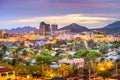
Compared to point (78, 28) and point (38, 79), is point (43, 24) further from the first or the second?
point (38, 79)

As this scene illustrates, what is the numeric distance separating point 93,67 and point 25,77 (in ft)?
11.4

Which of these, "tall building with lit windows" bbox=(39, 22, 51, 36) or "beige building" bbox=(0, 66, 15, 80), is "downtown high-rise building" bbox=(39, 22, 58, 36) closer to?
"tall building with lit windows" bbox=(39, 22, 51, 36)

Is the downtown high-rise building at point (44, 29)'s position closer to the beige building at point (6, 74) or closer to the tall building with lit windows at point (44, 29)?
the tall building with lit windows at point (44, 29)

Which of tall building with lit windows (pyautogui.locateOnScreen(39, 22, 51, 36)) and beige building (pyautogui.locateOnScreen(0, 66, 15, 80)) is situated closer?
beige building (pyautogui.locateOnScreen(0, 66, 15, 80))

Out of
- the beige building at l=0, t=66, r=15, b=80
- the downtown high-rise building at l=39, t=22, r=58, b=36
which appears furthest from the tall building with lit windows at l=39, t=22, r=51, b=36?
the beige building at l=0, t=66, r=15, b=80

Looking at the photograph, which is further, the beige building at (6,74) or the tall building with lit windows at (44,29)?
the tall building with lit windows at (44,29)

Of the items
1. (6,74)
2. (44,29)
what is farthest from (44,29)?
(6,74)

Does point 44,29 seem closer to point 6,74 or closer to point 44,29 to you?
point 44,29

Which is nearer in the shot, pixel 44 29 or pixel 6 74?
pixel 6 74

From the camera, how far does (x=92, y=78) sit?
12.0 metres

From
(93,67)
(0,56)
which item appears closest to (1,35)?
(0,56)

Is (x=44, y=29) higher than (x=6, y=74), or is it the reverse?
(x=44, y=29)

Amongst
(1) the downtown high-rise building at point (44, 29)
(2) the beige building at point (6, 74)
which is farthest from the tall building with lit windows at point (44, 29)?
(2) the beige building at point (6, 74)

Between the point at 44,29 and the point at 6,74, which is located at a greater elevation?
the point at 44,29
